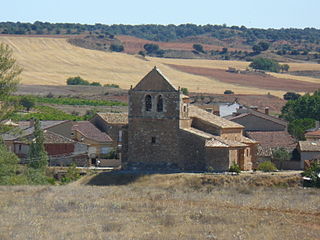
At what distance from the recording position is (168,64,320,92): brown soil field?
13012cm

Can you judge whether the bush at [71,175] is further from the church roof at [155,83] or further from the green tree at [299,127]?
the green tree at [299,127]

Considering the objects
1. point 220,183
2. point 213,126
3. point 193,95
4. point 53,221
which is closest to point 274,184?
point 220,183

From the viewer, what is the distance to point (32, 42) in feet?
522

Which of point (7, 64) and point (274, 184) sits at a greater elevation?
point (7, 64)

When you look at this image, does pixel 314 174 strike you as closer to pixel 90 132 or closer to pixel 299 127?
pixel 90 132

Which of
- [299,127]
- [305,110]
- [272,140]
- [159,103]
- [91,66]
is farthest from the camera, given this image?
[91,66]

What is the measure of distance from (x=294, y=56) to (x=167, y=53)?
26.2 meters

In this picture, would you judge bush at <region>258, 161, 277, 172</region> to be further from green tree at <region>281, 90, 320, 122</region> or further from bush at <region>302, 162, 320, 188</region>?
green tree at <region>281, 90, 320, 122</region>

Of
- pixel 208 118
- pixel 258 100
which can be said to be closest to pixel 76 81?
pixel 258 100

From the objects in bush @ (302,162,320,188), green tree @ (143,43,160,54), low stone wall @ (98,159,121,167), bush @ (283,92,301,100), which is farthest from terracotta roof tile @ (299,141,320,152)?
green tree @ (143,43,160,54)

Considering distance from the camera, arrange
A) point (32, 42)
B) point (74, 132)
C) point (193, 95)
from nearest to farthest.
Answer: point (74, 132) < point (193, 95) < point (32, 42)

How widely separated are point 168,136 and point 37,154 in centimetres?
981

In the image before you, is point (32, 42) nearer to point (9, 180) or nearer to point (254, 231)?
point (9, 180)

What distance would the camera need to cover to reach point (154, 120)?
48.6 metres
